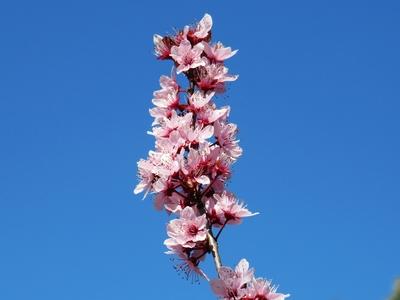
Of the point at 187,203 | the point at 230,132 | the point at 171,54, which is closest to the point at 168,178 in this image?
the point at 187,203

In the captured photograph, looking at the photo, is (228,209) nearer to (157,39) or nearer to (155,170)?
(155,170)

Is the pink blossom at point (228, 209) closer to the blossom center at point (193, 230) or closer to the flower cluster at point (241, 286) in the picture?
the blossom center at point (193, 230)

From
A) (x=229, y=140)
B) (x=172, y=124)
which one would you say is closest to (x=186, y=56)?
(x=172, y=124)

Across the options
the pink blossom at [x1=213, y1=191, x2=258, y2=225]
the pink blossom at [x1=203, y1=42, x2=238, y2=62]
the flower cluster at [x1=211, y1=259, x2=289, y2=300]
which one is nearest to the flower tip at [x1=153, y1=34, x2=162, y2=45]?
the pink blossom at [x1=203, y1=42, x2=238, y2=62]

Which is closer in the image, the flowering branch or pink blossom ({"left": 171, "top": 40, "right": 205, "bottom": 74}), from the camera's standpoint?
the flowering branch

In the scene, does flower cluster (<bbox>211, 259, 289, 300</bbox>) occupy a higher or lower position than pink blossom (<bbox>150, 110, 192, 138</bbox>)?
lower

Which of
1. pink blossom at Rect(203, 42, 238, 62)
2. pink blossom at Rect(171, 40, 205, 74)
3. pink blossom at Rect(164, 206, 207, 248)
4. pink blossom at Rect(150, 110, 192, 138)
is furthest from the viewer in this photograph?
pink blossom at Rect(203, 42, 238, 62)

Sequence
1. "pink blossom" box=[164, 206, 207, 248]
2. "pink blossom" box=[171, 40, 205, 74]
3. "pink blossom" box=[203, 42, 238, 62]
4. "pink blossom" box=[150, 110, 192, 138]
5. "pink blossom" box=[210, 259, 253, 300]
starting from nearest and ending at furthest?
"pink blossom" box=[210, 259, 253, 300] → "pink blossom" box=[164, 206, 207, 248] → "pink blossom" box=[150, 110, 192, 138] → "pink blossom" box=[171, 40, 205, 74] → "pink blossom" box=[203, 42, 238, 62]

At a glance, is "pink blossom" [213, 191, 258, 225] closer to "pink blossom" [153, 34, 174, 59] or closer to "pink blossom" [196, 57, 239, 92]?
"pink blossom" [196, 57, 239, 92]
